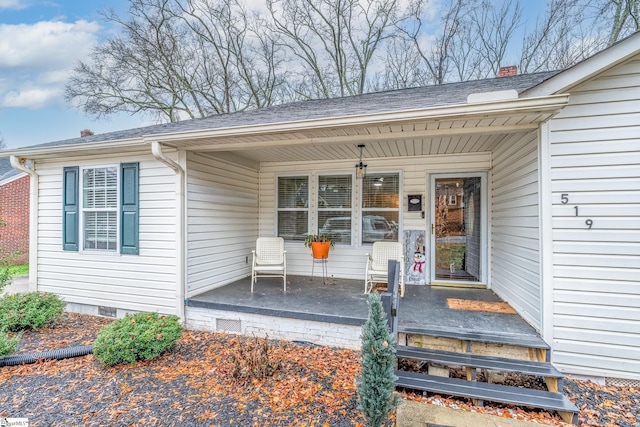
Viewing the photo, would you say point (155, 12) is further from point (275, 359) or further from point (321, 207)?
point (275, 359)

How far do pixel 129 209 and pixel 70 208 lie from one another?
127 cm

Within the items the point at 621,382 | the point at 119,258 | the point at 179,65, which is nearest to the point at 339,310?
the point at 621,382

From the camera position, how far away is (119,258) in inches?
179

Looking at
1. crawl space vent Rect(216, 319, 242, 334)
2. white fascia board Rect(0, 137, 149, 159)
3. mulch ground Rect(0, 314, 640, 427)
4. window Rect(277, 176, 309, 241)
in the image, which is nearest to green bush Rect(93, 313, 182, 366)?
mulch ground Rect(0, 314, 640, 427)

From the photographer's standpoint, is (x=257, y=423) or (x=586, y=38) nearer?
(x=257, y=423)

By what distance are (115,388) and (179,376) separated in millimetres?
527

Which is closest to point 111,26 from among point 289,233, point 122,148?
point 122,148

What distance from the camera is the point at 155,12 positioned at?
11.0 meters

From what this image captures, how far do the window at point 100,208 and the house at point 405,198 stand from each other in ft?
0.08

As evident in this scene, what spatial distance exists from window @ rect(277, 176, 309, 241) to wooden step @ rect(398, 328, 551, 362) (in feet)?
10.8

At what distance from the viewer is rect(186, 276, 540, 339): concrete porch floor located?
3121 millimetres

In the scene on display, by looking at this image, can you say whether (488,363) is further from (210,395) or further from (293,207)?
(293,207)

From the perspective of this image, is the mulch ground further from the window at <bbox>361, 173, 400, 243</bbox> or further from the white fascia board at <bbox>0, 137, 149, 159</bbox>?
the white fascia board at <bbox>0, 137, 149, 159</bbox>

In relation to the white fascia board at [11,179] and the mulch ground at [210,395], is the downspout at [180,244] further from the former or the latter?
the white fascia board at [11,179]
